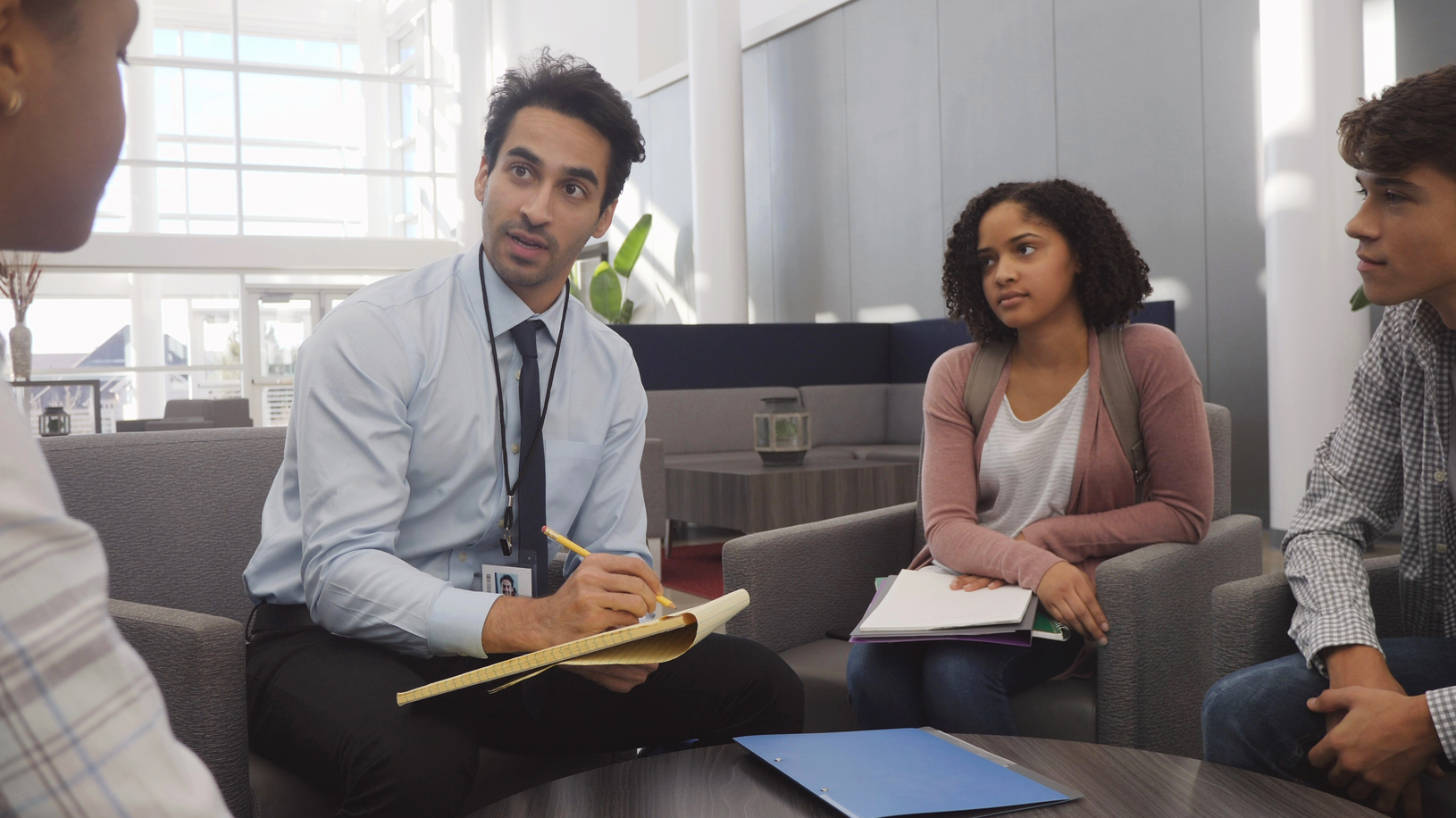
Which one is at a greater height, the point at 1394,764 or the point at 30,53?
the point at 30,53

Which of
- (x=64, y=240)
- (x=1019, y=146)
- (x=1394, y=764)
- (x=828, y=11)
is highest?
(x=828, y=11)

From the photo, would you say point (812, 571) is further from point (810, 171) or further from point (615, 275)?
point (615, 275)

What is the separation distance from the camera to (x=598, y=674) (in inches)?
48.4

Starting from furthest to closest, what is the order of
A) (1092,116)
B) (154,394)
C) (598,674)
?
(154,394)
(1092,116)
(598,674)

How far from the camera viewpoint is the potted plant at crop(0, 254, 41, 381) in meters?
5.66

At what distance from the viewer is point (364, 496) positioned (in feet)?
4.14

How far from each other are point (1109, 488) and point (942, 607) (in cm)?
39

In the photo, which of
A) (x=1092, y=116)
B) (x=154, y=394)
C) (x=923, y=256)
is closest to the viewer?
(x=1092, y=116)

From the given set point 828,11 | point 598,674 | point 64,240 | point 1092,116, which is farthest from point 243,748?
point 828,11

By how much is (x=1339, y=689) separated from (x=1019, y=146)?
5.57 metres

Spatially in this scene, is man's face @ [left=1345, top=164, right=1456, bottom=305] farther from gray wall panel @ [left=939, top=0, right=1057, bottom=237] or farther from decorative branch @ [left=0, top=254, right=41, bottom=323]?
decorative branch @ [left=0, top=254, right=41, bottom=323]

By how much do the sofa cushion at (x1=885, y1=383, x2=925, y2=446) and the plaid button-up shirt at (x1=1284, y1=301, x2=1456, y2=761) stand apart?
4.44 meters

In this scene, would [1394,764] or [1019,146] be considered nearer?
[1394,764]

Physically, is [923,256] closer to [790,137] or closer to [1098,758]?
[790,137]
